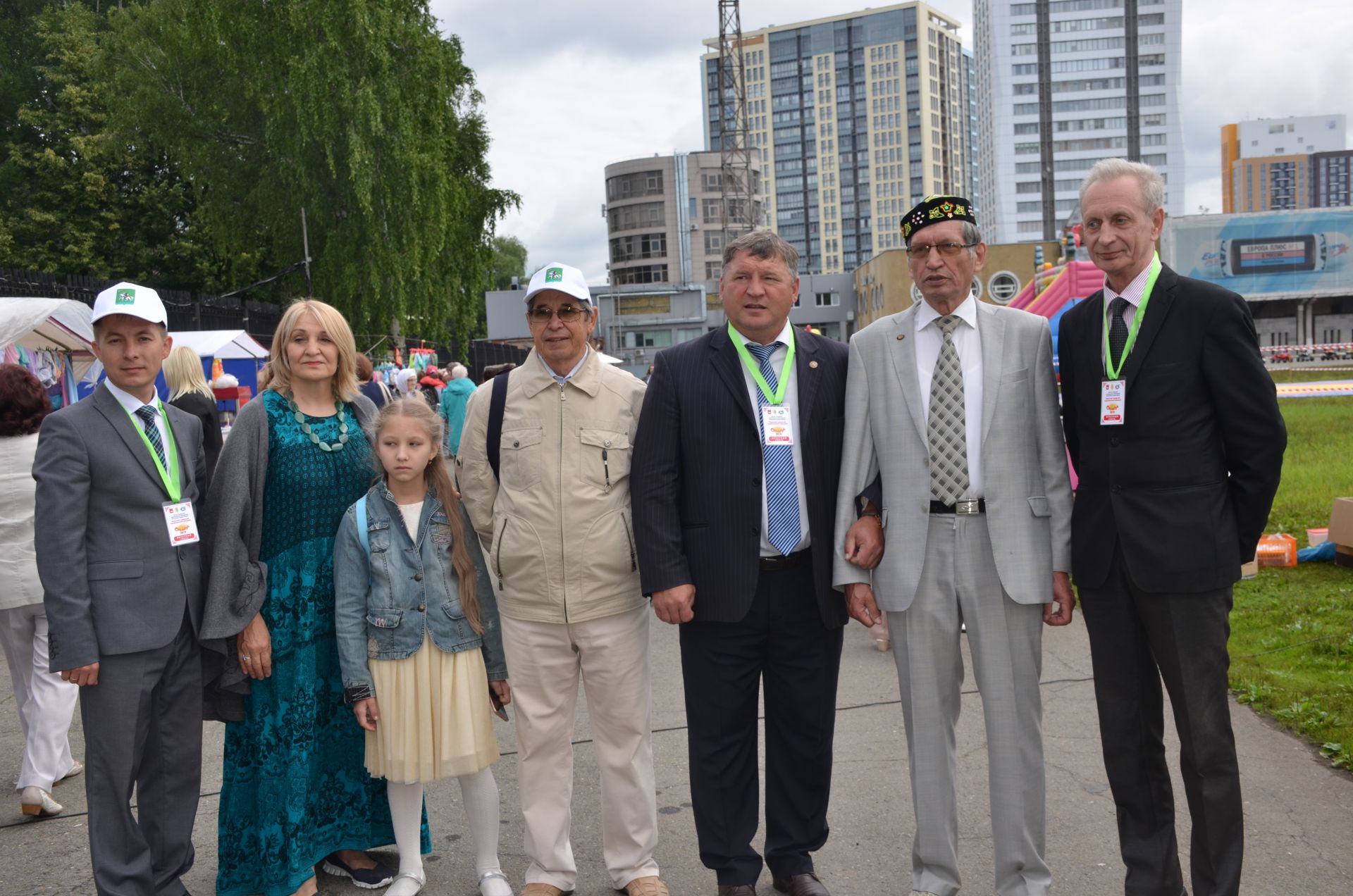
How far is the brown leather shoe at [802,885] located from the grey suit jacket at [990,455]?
1.01m

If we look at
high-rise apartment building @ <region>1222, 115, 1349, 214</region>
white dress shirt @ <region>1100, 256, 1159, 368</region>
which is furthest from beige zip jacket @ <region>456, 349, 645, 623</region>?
high-rise apartment building @ <region>1222, 115, 1349, 214</region>

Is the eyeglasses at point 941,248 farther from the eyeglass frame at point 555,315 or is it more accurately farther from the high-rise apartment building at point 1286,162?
the high-rise apartment building at point 1286,162

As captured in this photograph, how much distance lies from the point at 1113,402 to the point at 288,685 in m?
2.97

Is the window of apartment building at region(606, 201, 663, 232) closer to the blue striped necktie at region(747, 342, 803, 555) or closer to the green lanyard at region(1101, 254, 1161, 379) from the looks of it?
the blue striped necktie at region(747, 342, 803, 555)

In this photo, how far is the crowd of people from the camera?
10.9 feet

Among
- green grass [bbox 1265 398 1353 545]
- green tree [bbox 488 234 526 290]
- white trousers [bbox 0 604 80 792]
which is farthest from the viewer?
green tree [bbox 488 234 526 290]

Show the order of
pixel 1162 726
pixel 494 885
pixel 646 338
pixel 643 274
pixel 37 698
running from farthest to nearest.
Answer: pixel 643 274 → pixel 646 338 → pixel 37 698 → pixel 494 885 → pixel 1162 726

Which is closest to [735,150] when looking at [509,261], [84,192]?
[509,261]

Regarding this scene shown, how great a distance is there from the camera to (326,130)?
81.7ft

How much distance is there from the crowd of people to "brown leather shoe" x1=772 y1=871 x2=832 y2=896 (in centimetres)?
1

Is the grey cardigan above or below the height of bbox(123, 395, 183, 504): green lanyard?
below

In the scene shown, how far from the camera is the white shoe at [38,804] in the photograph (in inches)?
182

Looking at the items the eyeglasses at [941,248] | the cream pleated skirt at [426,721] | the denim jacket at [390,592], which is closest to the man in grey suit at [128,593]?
the denim jacket at [390,592]

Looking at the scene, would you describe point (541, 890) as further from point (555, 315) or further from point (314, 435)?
point (555, 315)
